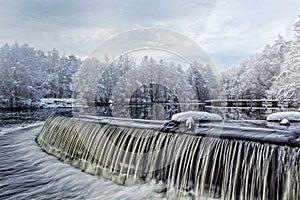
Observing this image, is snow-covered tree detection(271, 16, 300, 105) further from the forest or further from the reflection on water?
the reflection on water

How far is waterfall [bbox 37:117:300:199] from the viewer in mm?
4664

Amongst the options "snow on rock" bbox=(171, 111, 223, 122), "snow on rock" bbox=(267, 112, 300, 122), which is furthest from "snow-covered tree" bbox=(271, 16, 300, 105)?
"snow on rock" bbox=(171, 111, 223, 122)

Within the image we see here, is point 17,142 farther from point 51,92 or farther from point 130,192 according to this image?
point 51,92

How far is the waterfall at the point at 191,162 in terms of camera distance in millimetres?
4664

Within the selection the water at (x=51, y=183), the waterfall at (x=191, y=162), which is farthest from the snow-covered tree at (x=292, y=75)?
the water at (x=51, y=183)

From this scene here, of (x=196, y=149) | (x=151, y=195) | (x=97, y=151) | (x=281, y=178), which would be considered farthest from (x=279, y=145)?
(x=97, y=151)

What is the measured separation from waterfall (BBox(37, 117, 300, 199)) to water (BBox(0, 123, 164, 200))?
1.14ft

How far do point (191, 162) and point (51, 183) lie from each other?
11.4ft

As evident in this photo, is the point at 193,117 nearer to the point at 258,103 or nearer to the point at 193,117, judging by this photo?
the point at 193,117

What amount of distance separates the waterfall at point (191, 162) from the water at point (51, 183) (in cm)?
35

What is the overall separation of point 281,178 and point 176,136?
A: 8.30ft

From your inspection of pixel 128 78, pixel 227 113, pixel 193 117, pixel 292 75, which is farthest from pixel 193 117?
pixel 128 78

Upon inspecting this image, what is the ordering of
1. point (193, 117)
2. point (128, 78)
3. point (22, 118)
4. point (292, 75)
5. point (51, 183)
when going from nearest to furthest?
1. point (51, 183)
2. point (193, 117)
3. point (22, 118)
4. point (292, 75)
5. point (128, 78)

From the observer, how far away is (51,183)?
6.72m
